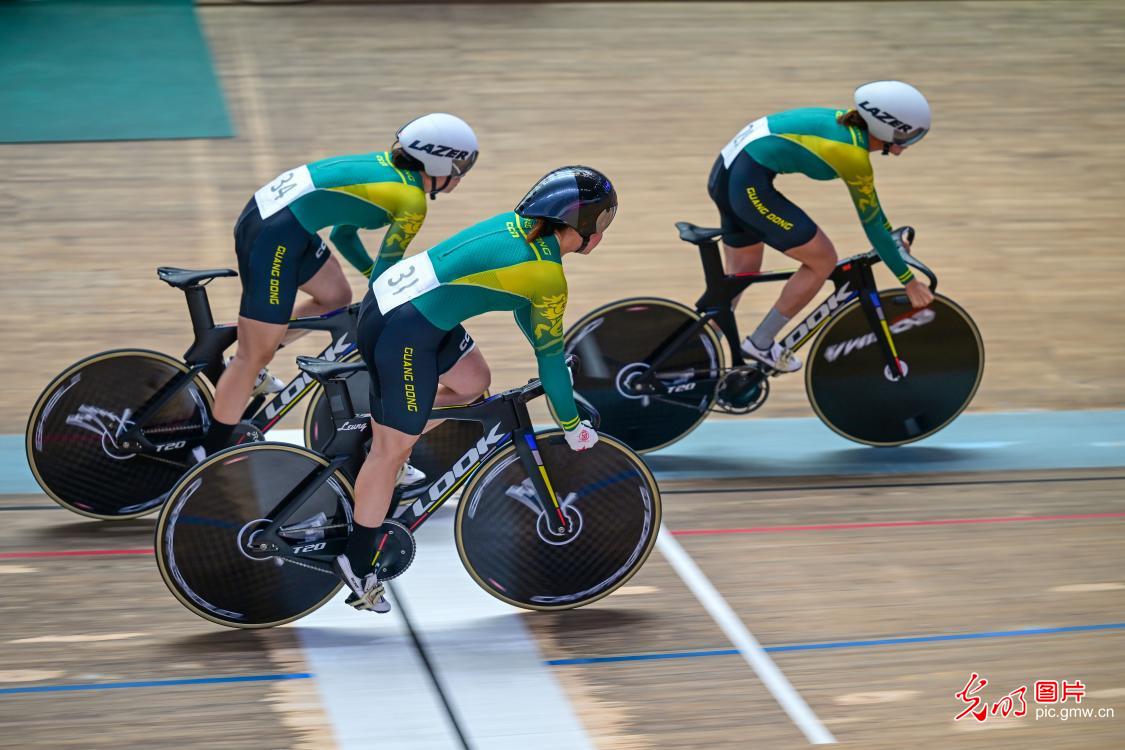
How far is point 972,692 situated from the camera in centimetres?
400

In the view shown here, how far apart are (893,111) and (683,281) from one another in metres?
2.39

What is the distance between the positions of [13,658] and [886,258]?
11.0 ft

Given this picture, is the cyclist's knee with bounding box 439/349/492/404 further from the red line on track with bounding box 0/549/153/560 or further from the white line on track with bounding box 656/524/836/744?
the red line on track with bounding box 0/549/153/560

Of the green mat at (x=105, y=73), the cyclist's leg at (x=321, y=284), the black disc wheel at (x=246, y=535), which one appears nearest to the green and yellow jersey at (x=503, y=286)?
the black disc wheel at (x=246, y=535)

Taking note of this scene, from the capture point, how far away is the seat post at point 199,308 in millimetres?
4715

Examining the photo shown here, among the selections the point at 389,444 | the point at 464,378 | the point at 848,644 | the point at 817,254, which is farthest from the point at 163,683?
the point at 817,254

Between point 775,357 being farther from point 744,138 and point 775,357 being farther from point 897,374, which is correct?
point 744,138

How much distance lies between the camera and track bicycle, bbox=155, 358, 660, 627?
3965 millimetres

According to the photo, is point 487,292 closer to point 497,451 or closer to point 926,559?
point 497,451

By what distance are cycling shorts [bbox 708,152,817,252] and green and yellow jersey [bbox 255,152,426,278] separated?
1374 mm

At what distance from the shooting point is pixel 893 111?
5008 millimetres

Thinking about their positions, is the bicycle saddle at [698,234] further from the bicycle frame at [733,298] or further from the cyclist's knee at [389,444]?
the cyclist's knee at [389,444]

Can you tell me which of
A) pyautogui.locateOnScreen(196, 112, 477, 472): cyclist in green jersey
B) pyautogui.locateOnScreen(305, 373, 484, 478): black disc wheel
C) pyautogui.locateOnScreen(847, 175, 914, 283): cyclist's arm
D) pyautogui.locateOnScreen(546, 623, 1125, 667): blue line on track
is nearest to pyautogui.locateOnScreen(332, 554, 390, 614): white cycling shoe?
pyautogui.locateOnScreen(546, 623, 1125, 667): blue line on track

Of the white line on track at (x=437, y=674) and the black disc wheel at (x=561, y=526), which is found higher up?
the black disc wheel at (x=561, y=526)
